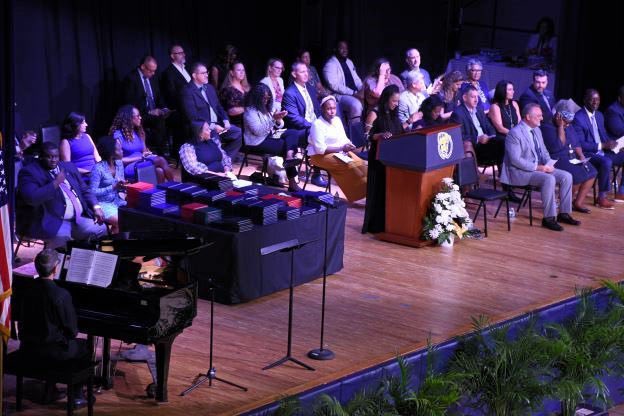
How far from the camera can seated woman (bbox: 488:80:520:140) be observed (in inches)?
475

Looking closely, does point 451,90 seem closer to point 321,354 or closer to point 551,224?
point 551,224

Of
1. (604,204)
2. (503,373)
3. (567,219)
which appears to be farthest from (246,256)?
(604,204)

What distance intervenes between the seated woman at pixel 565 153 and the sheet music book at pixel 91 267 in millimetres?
6178

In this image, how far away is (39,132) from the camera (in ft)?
38.0

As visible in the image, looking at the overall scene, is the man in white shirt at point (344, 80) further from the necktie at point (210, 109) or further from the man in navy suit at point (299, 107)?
the necktie at point (210, 109)

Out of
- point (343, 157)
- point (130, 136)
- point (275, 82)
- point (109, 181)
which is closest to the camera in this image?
point (109, 181)

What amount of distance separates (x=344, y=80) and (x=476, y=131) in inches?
106

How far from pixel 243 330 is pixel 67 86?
5.48 m

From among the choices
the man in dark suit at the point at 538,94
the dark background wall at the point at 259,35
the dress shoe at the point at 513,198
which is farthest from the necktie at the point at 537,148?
the dark background wall at the point at 259,35

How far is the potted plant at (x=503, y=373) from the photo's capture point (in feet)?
22.8

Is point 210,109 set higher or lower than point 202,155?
higher

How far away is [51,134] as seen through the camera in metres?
10.8

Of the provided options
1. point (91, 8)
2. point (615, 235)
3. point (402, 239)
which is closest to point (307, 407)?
point (402, 239)

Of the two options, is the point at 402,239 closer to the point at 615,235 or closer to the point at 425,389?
the point at 615,235
